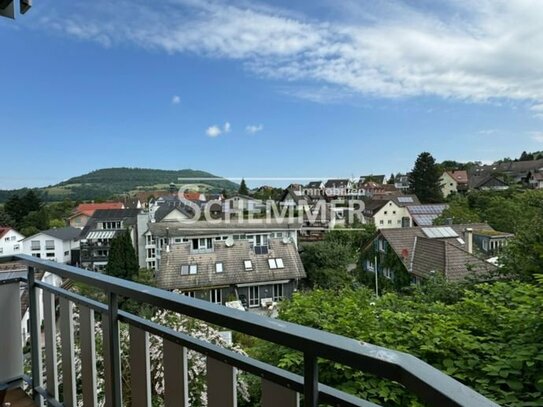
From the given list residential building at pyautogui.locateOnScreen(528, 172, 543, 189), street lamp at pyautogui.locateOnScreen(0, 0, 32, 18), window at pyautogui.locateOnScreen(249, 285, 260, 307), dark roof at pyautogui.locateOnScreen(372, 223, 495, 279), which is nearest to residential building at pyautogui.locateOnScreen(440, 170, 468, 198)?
residential building at pyautogui.locateOnScreen(528, 172, 543, 189)

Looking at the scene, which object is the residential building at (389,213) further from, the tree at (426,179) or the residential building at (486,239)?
the residential building at (486,239)

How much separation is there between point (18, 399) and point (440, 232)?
12.2m

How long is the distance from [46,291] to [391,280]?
11.2 metres

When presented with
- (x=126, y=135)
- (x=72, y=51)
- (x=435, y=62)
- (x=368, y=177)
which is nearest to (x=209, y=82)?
(x=126, y=135)

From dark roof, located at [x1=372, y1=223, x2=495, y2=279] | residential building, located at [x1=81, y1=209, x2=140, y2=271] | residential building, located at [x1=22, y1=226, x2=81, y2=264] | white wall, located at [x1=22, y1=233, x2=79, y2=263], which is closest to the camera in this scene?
white wall, located at [x1=22, y1=233, x2=79, y2=263]

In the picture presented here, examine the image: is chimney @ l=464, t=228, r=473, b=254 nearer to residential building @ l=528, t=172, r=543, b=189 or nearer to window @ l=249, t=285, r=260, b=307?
window @ l=249, t=285, r=260, b=307

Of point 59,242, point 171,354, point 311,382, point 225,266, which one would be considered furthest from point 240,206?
point 311,382

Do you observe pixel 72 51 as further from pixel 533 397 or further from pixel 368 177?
pixel 368 177

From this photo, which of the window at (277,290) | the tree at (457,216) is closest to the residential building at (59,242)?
the window at (277,290)

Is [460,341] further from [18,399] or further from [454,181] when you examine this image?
[454,181]

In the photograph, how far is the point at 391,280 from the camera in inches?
448

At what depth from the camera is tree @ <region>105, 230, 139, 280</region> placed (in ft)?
30.9

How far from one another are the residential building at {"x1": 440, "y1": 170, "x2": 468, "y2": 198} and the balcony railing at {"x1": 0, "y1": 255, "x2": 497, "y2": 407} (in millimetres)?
36678

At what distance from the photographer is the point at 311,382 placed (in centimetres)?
53
